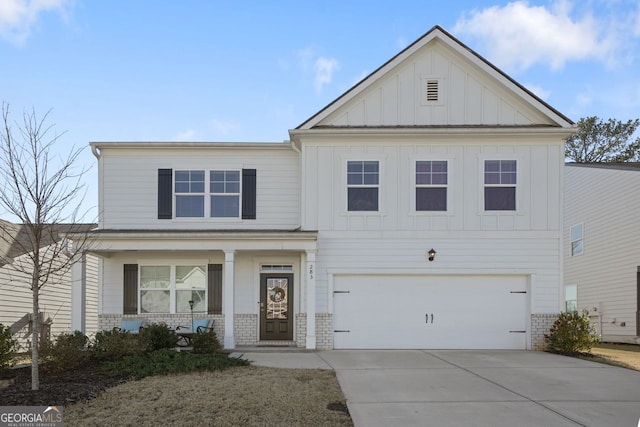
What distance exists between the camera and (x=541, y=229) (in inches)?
585

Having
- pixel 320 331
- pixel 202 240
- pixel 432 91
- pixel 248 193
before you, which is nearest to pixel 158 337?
pixel 202 240

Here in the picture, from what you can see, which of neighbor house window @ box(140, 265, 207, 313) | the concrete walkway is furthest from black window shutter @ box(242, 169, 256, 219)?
the concrete walkway

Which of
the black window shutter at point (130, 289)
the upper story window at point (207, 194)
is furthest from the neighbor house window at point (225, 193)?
the black window shutter at point (130, 289)

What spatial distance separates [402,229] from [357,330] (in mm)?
2801

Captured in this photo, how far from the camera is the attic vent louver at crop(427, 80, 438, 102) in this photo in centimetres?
1522

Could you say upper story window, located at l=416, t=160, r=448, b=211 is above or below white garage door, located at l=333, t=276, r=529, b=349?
→ above

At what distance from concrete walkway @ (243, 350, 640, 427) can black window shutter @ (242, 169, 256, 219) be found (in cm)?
384

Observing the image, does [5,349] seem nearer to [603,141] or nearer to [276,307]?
[276,307]

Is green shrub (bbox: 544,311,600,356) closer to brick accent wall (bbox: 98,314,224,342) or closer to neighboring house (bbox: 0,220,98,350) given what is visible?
brick accent wall (bbox: 98,314,224,342)

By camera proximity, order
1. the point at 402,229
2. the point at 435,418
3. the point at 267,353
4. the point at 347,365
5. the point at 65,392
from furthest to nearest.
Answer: the point at 402,229, the point at 267,353, the point at 347,365, the point at 65,392, the point at 435,418

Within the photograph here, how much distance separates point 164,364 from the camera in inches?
420

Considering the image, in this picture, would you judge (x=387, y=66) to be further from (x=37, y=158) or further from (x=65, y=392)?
(x=65, y=392)

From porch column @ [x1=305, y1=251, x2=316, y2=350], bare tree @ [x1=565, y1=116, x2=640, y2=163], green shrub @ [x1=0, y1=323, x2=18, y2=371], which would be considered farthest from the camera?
bare tree @ [x1=565, y1=116, x2=640, y2=163]

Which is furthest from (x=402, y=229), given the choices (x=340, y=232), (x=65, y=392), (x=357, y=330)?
(x=65, y=392)
